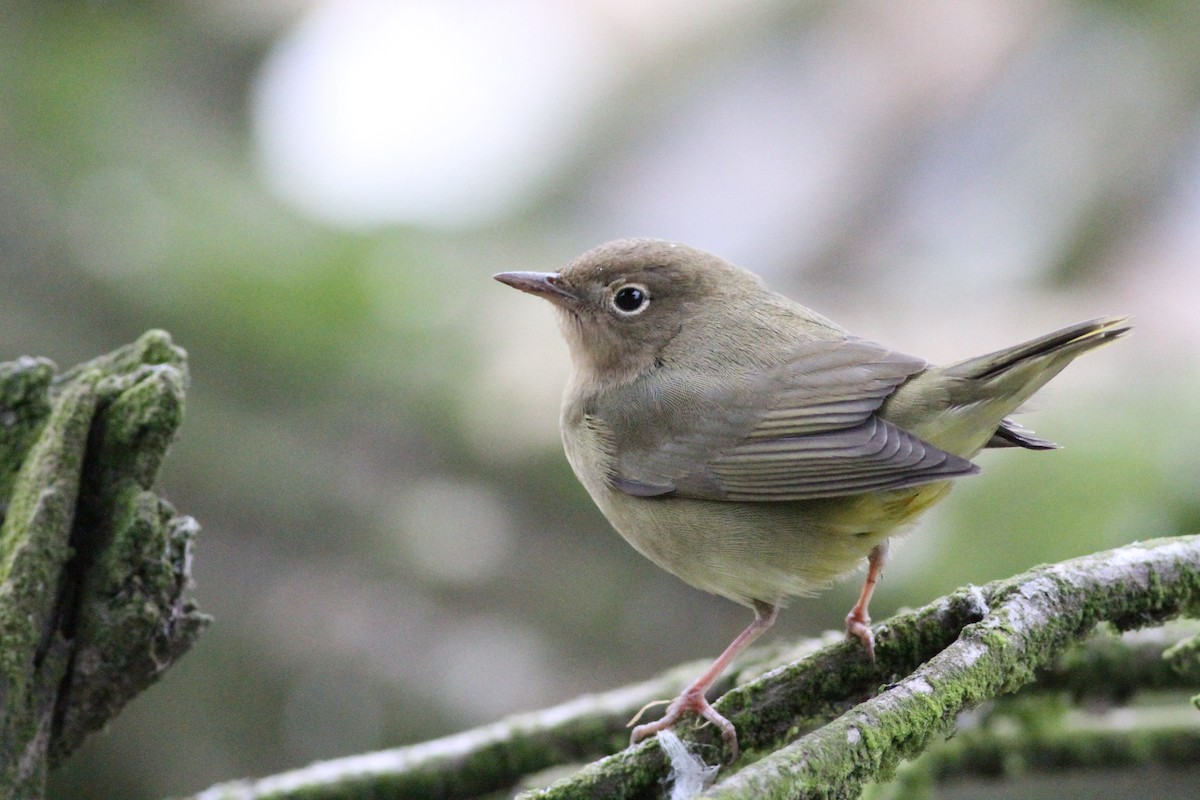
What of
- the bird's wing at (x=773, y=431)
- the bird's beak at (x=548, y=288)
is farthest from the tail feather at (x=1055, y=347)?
the bird's beak at (x=548, y=288)

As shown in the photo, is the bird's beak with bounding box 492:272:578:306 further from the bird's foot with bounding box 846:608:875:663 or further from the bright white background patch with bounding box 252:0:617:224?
the bright white background patch with bounding box 252:0:617:224

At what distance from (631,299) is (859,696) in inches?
72.1

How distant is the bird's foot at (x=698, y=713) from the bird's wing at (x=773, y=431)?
2.25 feet

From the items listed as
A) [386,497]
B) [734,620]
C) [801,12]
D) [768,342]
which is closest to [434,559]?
[386,497]

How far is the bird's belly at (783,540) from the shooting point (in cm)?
341

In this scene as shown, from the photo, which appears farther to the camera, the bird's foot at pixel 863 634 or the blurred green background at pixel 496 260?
the blurred green background at pixel 496 260

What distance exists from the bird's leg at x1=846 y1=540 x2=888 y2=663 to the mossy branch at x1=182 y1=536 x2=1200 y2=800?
0.03m

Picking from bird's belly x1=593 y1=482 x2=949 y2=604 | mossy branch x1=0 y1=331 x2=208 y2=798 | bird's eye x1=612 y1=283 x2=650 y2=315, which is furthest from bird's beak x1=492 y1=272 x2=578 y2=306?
mossy branch x1=0 y1=331 x2=208 y2=798

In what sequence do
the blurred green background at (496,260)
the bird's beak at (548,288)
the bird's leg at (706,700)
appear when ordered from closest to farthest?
the bird's leg at (706,700), the bird's beak at (548,288), the blurred green background at (496,260)

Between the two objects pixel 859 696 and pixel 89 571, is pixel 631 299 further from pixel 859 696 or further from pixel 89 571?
pixel 89 571

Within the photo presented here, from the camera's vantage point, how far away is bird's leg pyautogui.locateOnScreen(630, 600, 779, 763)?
2.54 meters

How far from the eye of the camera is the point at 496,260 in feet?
31.7

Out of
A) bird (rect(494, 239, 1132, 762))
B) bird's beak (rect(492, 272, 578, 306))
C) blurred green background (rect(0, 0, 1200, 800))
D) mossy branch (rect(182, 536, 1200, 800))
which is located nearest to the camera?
mossy branch (rect(182, 536, 1200, 800))

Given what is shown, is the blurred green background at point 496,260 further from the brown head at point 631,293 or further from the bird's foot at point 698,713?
the bird's foot at point 698,713
